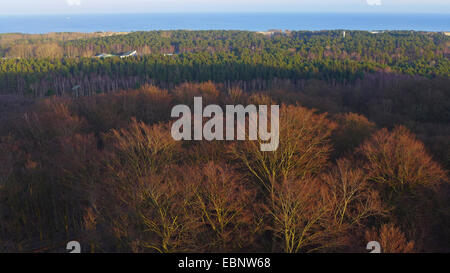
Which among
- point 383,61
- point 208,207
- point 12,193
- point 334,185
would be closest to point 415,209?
point 334,185

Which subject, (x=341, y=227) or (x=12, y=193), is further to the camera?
(x=12, y=193)

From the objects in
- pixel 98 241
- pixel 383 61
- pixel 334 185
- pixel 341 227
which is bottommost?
pixel 98 241

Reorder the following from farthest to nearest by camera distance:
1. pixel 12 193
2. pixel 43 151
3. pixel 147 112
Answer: pixel 147 112
pixel 43 151
pixel 12 193

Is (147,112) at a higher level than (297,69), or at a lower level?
lower

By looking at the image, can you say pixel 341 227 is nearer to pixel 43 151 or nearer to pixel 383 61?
pixel 43 151

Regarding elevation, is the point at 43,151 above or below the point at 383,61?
below
